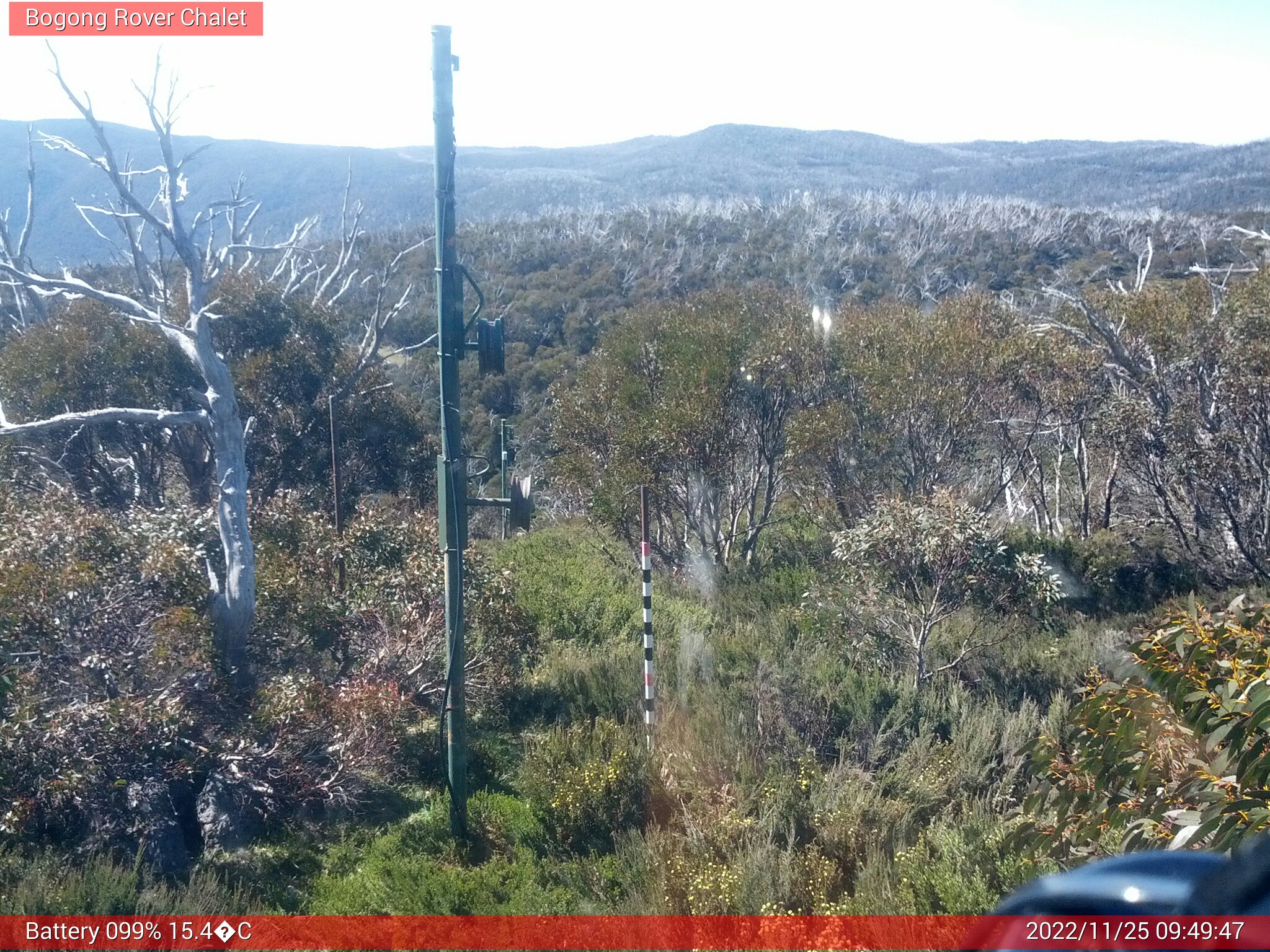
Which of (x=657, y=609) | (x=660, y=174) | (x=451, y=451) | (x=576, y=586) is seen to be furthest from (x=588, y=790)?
(x=660, y=174)

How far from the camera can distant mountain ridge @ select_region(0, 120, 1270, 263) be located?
40.6 metres

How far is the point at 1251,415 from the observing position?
9703mm

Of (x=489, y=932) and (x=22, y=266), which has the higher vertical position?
(x=22, y=266)

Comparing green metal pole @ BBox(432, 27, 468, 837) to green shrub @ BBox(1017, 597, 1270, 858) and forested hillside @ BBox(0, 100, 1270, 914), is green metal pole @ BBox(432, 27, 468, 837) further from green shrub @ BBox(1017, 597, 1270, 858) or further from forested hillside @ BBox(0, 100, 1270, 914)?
green shrub @ BBox(1017, 597, 1270, 858)

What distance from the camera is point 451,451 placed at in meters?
5.16

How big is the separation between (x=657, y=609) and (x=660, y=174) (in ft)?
212

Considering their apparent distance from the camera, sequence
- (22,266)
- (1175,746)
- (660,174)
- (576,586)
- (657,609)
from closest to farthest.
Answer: (1175,746), (657,609), (576,586), (22,266), (660,174)

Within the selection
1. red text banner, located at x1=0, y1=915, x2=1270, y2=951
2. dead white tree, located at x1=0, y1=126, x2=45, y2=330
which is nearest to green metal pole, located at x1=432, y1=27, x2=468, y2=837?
red text banner, located at x1=0, y1=915, x2=1270, y2=951

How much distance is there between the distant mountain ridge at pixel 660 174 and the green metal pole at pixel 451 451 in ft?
96.2

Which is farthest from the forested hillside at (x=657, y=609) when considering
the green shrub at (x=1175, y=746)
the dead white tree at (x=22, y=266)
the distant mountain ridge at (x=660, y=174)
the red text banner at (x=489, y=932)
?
the distant mountain ridge at (x=660, y=174)

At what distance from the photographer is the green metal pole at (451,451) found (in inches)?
200

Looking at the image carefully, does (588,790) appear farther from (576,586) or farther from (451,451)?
(576,586)

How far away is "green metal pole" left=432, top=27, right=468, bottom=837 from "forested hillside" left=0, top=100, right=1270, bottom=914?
47cm

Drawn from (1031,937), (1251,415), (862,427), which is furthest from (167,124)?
(1251,415)
